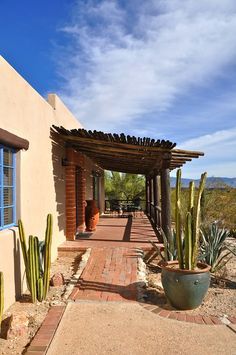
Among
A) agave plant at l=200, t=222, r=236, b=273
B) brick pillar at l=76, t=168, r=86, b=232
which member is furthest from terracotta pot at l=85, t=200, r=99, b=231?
agave plant at l=200, t=222, r=236, b=273

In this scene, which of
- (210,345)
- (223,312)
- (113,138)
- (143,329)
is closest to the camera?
(210,345)

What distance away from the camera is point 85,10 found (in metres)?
7.35

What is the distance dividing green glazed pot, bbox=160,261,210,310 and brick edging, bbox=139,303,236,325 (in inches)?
6.7

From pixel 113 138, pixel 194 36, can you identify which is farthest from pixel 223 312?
pixel 194 36

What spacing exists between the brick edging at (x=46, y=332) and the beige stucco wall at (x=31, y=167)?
723mm

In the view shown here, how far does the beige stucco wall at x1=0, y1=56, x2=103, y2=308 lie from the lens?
18.2ft

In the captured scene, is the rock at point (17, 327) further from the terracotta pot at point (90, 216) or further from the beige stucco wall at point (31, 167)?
the terracotta pot at point (90, 216)

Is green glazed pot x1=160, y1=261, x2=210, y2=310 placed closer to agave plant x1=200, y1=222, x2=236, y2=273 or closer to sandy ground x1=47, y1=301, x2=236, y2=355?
sandy ground x1=47, y1=301, x2=236, y2=355

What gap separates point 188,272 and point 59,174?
4.95 meters

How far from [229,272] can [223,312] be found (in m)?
2.73

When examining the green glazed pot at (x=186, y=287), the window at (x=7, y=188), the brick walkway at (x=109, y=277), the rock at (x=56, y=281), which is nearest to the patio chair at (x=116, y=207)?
the brick walkway at (x=109, y=277)

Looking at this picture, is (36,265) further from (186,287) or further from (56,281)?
(186,287)

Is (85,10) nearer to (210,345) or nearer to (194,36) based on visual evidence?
(194,36)

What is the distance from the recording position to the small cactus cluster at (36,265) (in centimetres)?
558
